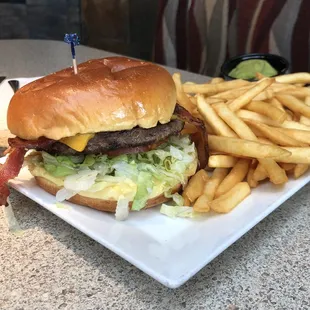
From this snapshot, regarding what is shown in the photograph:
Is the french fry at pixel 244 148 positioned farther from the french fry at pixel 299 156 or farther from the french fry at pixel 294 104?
the french fry at pixel 294 104

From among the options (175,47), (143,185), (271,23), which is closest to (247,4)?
(271,23)

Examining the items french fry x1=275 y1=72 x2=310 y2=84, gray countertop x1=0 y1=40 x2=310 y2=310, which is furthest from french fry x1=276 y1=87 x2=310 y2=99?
gray countertop x1=0 y1=40 x2=310 y2=310

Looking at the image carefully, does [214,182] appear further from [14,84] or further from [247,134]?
[14,84]

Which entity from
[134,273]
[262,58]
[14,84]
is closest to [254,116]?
[134,273]

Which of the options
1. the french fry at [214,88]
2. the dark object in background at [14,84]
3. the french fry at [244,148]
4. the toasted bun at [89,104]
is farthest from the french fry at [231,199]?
the dark object in background at [14,84]

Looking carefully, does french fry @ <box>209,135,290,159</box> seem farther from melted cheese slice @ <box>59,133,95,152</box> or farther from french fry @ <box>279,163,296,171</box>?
melted cheese slice @ <box>59,133,95,152</box>
